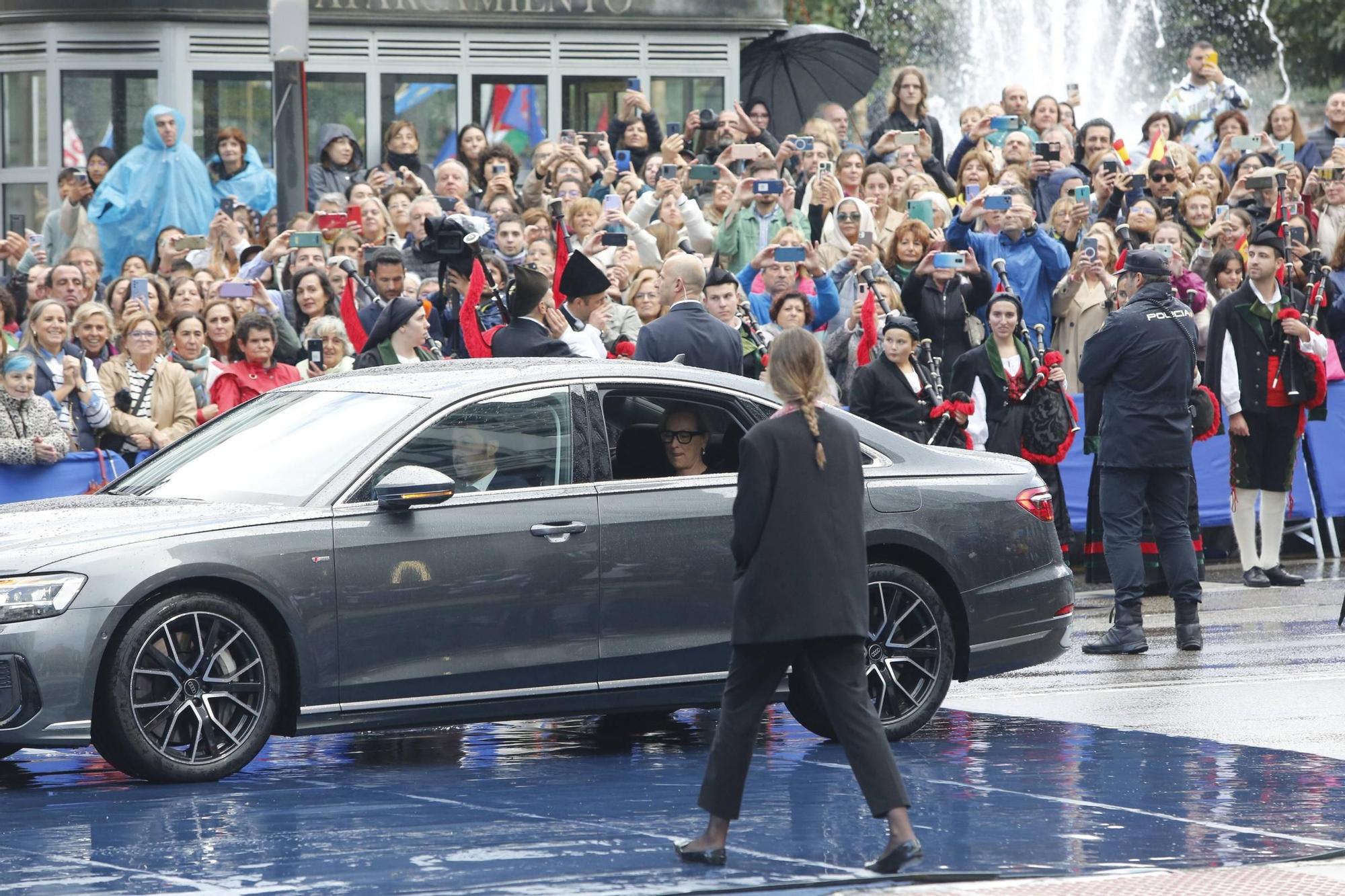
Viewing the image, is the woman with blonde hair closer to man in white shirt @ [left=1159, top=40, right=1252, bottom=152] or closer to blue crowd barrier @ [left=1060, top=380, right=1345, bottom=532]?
blue crowd barrier @ [left=1060, top=380, right=1345, bottom=532]

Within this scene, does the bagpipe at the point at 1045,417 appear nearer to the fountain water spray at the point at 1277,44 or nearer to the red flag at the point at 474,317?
the red flag at the point at 474,317

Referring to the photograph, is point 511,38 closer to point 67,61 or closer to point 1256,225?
point 67,61

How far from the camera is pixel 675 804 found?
8523mm

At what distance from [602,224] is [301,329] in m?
2.23

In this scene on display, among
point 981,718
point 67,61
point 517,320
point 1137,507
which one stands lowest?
point 981,718

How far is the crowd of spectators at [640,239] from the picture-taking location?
46.1ft

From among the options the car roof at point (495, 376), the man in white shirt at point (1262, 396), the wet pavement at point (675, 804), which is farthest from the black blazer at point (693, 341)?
the man in white shirt at point (1262, 396)

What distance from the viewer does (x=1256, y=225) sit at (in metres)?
18.9

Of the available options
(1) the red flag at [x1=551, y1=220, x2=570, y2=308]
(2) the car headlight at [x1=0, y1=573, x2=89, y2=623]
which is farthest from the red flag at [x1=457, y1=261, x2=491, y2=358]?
(2) the car headlight at [x1=0, y1=573, x2=89, y2=623]

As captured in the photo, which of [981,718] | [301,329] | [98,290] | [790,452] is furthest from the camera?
[98,290]

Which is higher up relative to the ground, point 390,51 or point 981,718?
point 390,51

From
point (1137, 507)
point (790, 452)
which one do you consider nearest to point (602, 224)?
point (1137, 507)

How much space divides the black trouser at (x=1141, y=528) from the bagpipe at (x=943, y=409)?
6.14 ft

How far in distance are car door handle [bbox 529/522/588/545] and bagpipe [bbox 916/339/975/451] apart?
578cm
